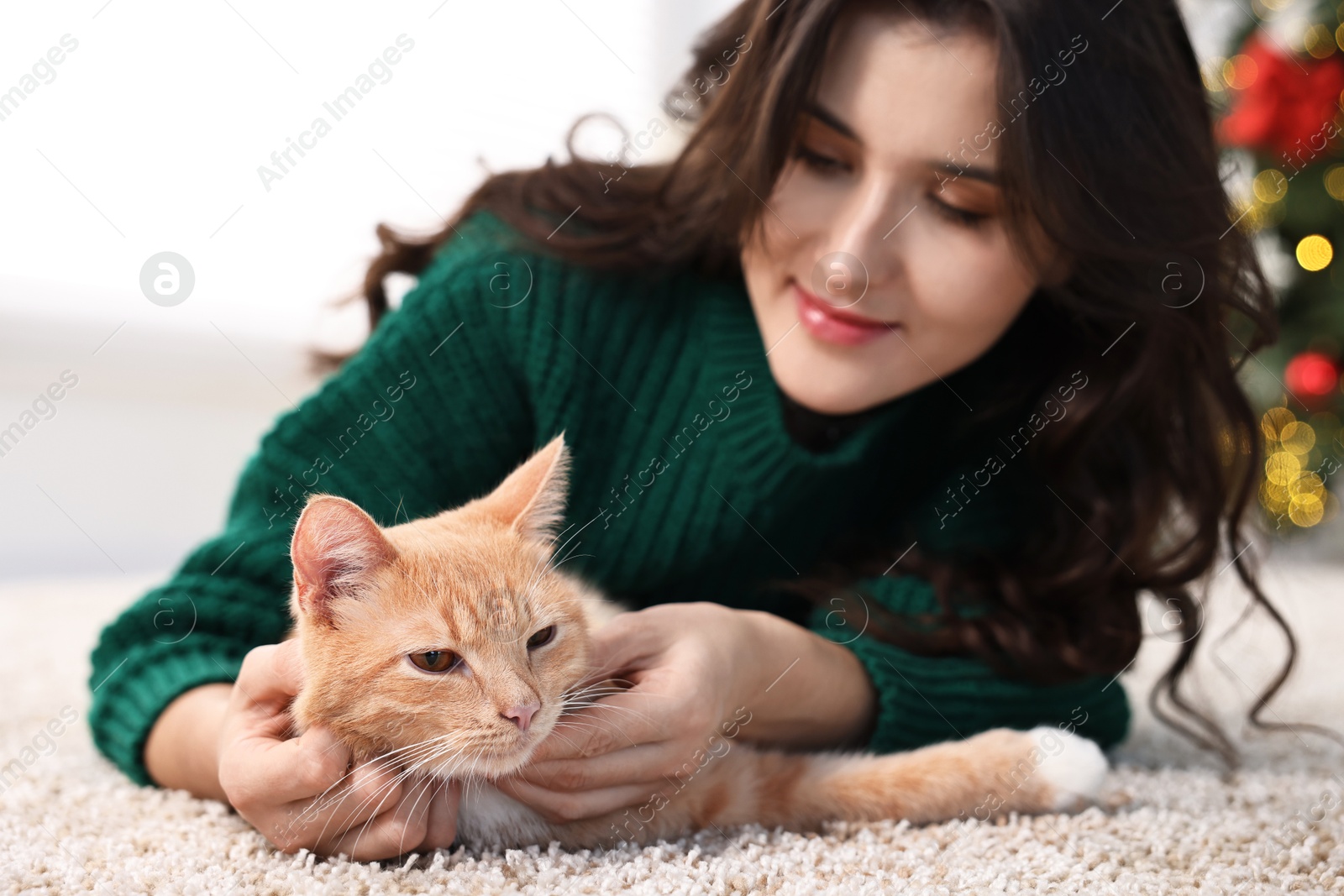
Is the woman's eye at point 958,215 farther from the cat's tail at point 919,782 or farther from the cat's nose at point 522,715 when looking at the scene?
the cat's nose at point 522,715

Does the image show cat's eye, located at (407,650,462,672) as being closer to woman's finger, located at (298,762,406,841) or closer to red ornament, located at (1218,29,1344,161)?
woman's finger, located at (298,762,406,841)

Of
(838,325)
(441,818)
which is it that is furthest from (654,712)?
(838,325)

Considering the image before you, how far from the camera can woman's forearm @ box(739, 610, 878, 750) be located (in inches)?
44.9

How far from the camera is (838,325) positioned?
1312 mm

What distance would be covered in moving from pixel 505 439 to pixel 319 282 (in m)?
0.57

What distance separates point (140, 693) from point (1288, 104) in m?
3.67

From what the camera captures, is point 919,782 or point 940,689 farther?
point 940,689

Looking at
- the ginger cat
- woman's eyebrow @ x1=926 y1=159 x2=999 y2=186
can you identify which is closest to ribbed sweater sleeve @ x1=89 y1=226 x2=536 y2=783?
the ginger cat

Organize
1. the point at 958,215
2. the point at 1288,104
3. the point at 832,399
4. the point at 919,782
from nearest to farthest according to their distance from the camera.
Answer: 1. the point at 919,782
2. the point at 958,215
3. the point at 832,399
4. the point at 1288,104

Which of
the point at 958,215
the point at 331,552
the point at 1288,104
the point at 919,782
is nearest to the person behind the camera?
the point at 331,552

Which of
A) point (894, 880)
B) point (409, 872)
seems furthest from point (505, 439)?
point (894, 880)

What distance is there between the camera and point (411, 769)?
2.79ft

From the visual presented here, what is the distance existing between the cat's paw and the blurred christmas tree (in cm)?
246

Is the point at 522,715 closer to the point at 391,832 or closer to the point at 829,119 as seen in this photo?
the point at 391,832
